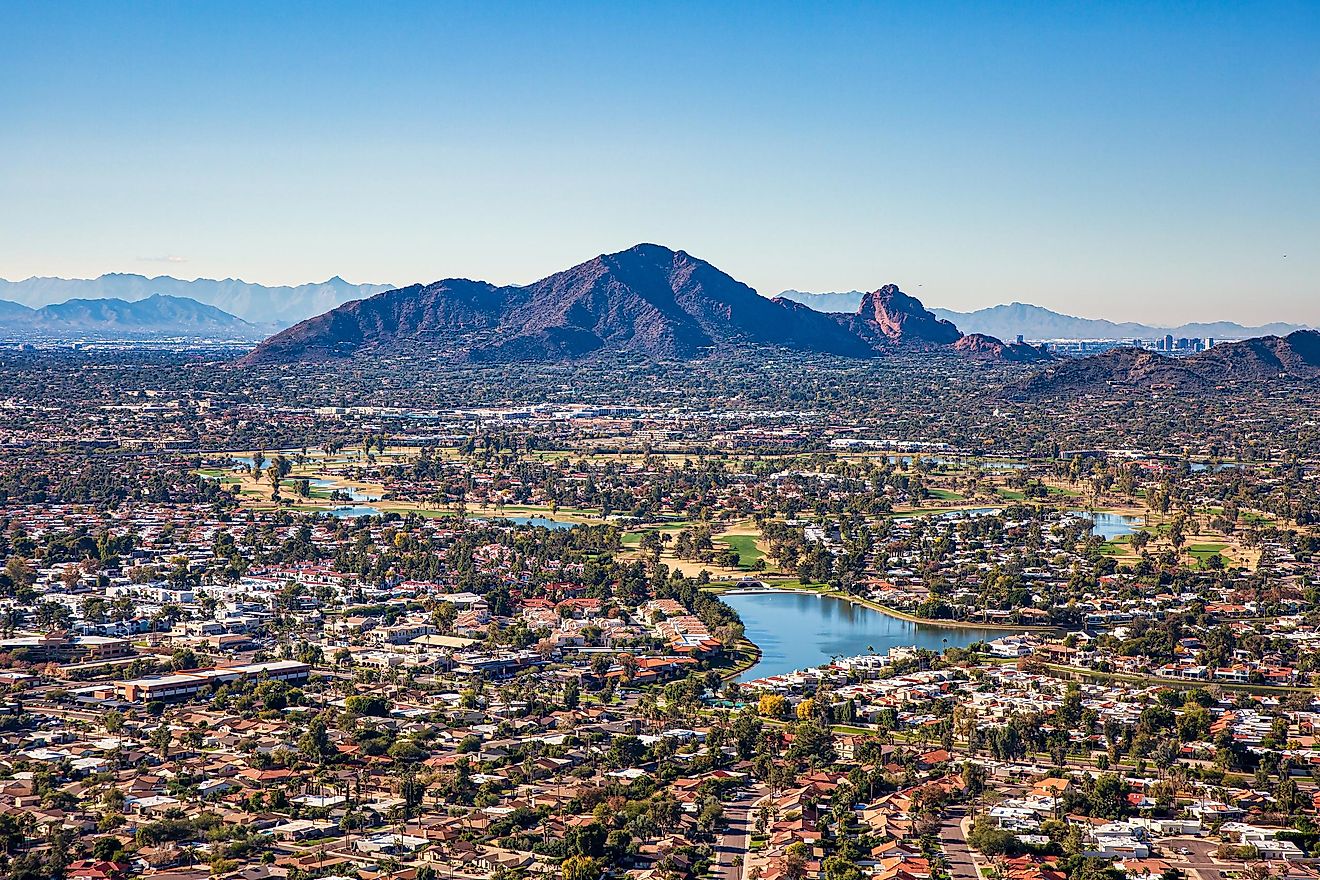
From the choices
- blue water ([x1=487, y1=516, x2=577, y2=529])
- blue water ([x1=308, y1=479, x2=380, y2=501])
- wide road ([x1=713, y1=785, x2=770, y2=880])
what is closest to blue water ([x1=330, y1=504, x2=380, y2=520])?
blue water ([x1=308, y1=479, x2=380, y2=501])

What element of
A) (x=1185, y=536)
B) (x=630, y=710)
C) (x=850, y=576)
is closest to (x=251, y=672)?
(x=630, y=710)

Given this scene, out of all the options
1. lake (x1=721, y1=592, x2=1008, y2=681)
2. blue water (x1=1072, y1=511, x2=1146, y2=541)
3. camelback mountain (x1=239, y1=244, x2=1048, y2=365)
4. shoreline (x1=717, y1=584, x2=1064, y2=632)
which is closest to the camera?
lake (x1=721, y1=592, x2=1008, y2=681)

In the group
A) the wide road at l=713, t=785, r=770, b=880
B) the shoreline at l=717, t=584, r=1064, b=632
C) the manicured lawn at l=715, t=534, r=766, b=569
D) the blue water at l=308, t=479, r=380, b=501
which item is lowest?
the wide road at l=713, t=785, r=770, b=880

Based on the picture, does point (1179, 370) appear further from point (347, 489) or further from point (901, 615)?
point (901, 615)

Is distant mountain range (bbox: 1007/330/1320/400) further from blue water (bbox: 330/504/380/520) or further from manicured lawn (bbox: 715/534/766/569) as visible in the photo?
manicured lawn (bbox: 715/534/766/569)

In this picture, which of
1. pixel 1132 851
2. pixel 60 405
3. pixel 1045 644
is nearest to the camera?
pixel 1132 851

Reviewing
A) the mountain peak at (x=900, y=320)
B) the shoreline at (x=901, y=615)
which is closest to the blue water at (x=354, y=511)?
the shoreline at (x=901, y=615)

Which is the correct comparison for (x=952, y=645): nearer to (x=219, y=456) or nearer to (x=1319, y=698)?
(x=1319, y=698)
